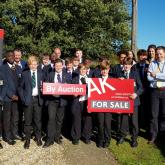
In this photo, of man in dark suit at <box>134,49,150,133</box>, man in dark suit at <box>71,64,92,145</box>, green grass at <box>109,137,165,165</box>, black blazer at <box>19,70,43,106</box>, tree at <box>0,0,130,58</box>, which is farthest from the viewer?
tree at <box>0,0,130,58</box>

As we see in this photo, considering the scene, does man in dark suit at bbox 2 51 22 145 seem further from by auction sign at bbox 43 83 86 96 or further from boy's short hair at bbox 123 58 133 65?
boy's short hair at bbox 123 58 133 65

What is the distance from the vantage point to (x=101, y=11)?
2814 cm

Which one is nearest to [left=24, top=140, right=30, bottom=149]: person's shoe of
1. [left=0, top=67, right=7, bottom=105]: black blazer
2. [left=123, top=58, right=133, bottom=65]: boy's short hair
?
[left=0, top=67, right=7, bottom=105]: black blazer

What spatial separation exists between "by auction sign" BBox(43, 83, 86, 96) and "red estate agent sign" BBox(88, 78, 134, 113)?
8.9 inches

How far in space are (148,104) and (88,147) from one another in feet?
6.59

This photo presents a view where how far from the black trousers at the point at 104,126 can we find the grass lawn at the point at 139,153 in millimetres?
282

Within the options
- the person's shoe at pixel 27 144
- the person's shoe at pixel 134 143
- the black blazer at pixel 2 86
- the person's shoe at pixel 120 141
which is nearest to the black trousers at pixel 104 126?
the person's shoe at pixel 120 141

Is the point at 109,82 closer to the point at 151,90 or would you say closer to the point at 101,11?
the point at 151,90

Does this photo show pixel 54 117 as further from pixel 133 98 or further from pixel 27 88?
pixel 133 98

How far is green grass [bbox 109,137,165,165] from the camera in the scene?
28.3ft

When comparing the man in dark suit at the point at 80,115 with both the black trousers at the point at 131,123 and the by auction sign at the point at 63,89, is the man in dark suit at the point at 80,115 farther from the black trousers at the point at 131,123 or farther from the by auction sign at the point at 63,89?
the black trousers at the point at 131,123

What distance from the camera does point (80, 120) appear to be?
9602mm

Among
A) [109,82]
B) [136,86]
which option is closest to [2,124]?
[109,82]

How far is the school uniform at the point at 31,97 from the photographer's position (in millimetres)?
9188
